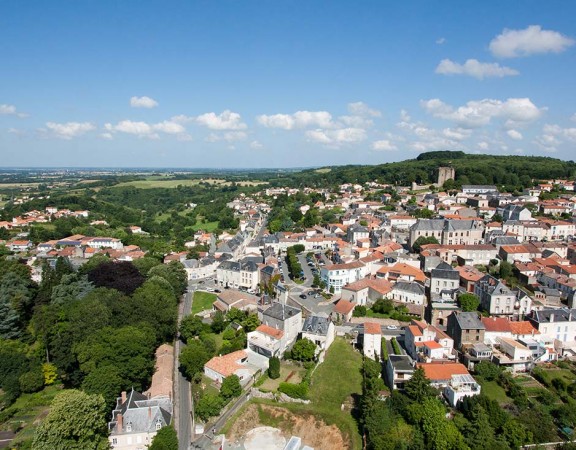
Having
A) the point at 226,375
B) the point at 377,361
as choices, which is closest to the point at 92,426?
the point at 226,375

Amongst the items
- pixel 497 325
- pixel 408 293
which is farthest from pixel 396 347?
pixel 408 293

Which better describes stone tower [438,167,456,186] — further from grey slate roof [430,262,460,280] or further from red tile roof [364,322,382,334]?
red tile roof [364,322,382,334]

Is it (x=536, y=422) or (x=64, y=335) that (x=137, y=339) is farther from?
(x=536, y=422)

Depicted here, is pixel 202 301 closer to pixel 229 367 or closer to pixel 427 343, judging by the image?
pixel 229 367

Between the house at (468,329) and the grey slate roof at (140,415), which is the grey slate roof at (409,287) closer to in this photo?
the house at (468,329)

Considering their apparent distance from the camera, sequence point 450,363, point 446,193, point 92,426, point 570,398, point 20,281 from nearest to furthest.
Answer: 1. point 92,426
2. point 570,398
3. point 450,363
4. point 20,281
5. point 446,193

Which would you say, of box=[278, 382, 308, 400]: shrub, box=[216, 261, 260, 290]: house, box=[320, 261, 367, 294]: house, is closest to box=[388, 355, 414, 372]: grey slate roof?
box=[278, 382, 308, 400]: shrub

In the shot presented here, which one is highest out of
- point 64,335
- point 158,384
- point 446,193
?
point 446,193

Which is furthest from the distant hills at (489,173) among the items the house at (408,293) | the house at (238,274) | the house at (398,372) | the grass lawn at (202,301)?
the house at (398,372)
